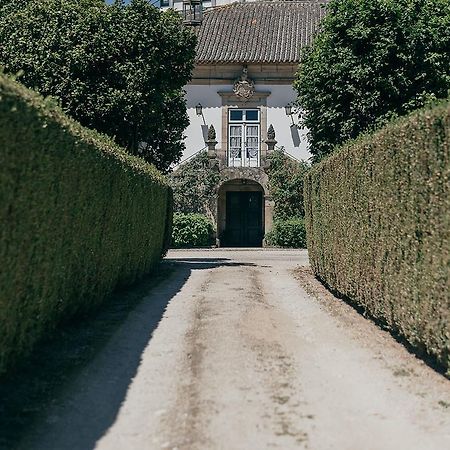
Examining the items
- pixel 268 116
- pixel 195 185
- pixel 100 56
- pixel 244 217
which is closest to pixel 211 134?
pixel 195 185

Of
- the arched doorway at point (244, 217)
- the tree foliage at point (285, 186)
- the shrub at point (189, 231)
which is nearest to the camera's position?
the shrub at point (189, 231)

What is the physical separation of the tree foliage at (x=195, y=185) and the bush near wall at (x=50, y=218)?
19266 mm

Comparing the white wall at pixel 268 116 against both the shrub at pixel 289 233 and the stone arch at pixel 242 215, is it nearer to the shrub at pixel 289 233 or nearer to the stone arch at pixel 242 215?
the stone arch at pixel 242 215

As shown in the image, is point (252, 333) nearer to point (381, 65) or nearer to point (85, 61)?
point (381, 65)

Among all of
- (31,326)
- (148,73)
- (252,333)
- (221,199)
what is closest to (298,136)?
(221,199)

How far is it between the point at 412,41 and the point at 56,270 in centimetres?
1194

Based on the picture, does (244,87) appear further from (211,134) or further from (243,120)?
(211,134)

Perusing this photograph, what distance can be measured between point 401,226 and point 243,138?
80.1ft

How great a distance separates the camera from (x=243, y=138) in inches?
1272

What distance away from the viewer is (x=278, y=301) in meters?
11.8

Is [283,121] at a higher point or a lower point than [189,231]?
higher

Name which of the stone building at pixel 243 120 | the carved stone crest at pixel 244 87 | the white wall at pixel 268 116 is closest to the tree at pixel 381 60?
the stone building at pixel 243 120

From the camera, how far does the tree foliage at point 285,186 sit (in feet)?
101

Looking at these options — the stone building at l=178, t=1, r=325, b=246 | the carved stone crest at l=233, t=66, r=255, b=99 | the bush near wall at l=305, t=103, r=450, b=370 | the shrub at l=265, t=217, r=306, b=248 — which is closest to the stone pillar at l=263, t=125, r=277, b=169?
the stone building at l=178, t=1, r=325, b=246
